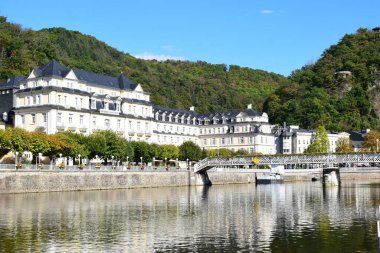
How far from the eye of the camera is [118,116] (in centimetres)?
9575

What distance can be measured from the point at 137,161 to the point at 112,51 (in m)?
107

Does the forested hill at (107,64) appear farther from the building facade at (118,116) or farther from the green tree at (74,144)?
the green tree at (74,144)

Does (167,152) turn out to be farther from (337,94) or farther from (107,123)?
(337,94)

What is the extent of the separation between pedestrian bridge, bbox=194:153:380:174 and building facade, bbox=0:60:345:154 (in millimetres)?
17249

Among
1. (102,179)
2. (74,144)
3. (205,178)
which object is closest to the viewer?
(102,179)

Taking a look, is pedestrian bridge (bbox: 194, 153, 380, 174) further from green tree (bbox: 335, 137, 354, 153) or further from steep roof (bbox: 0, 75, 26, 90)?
green tree (bbox: 335, 137, 354, 153)

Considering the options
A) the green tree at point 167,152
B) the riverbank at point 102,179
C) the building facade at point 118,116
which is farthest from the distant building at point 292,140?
the green tree at point 167,152

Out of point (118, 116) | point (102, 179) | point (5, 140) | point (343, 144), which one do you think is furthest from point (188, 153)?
point (343, 144)

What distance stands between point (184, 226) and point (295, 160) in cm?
4884

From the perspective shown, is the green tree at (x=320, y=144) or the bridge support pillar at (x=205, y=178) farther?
the green tree at (x=320, y=144)

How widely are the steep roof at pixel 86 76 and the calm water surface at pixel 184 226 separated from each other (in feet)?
119

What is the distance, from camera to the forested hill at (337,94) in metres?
162

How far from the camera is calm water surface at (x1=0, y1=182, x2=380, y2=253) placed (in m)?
27.0

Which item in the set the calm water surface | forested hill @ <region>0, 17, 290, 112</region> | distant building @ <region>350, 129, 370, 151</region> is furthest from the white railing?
distant building @ <region>350, 129, 370, 151</region>
